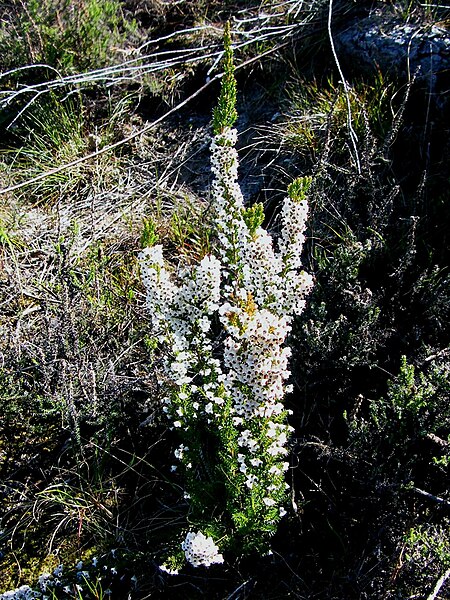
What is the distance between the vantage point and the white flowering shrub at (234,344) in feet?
5.91

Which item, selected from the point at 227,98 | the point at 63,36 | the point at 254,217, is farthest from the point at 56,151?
the point at 254,217

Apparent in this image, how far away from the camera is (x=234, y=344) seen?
68.8 inches

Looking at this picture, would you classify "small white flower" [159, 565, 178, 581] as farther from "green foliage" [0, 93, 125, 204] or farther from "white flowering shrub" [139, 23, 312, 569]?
"green foliage" [0, 93, 125, 204]

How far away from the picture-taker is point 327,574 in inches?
100

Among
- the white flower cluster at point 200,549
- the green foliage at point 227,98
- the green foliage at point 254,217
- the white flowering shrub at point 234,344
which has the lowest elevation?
the white flower cluster at point 200,549

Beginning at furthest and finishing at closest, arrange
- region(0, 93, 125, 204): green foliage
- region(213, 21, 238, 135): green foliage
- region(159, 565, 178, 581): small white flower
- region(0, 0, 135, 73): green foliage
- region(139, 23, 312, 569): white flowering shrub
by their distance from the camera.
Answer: region(0, 0, 135, 73): green foliage, region(0, 93, 125, 204): green foliage, region(159, 565, 178, 581): small white flower, region(213, 21, 238, 135): green foliage, region(139, 23, 312, 569): white flowering shrub

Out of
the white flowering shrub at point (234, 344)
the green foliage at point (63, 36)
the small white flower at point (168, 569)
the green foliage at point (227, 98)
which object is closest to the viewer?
the white flowering shrub at point (234, 344)

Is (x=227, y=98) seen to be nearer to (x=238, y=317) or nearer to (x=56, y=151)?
(x=238, y=317)

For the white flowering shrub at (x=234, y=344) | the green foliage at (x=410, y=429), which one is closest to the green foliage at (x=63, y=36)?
the white flowering shrub at (x=234, y=344)

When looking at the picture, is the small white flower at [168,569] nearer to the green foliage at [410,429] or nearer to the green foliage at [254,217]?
the green foliage at [410,429]

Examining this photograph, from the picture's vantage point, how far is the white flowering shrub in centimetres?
180

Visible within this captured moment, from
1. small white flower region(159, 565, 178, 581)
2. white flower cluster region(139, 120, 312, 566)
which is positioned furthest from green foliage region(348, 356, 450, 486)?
small white flower region(159, 565, 178, 581)

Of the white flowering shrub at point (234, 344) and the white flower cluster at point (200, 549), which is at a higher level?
the white flowering shrub at point (234, 344)

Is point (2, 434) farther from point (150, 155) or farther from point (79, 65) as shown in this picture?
point (79, 65)
